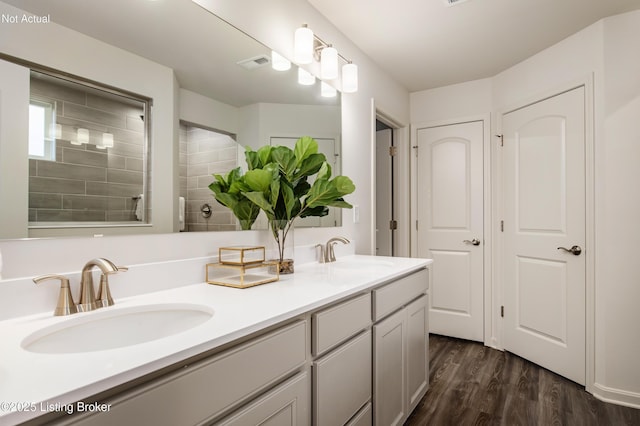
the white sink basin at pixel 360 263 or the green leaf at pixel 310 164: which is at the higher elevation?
the green leaf at pixel 310 164

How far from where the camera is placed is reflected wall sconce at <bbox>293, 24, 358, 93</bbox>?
1829mm

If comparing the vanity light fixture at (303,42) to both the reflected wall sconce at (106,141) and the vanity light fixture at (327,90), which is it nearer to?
the vanity light fixture at (327,90)

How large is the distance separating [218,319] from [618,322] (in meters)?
2.43

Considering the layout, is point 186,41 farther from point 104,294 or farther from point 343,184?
point 104,294

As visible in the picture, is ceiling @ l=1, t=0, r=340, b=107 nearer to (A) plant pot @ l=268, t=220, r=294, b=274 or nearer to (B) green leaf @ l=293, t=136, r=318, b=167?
(B) green leaf @ l=293, t=136, r=318, b=167

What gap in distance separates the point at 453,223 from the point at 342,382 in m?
2.35

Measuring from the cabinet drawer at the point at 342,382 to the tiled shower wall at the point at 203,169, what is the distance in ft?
2.32

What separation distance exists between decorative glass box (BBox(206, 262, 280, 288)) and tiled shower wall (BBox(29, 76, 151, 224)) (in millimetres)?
354

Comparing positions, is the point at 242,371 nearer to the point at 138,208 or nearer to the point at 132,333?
the point at 132,333

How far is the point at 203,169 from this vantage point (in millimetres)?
1409

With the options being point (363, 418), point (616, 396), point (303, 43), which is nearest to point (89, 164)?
point (303, 43)

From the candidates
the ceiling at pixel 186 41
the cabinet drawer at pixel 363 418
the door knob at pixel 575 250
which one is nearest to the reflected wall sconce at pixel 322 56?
the ceiling at pixel 186 41

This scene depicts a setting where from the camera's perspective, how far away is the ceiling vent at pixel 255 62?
163 cm

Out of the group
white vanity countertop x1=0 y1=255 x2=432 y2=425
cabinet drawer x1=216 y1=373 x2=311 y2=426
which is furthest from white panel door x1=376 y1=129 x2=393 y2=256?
cabinet drawer x1=216 y1=373 x2=311 y2=426
